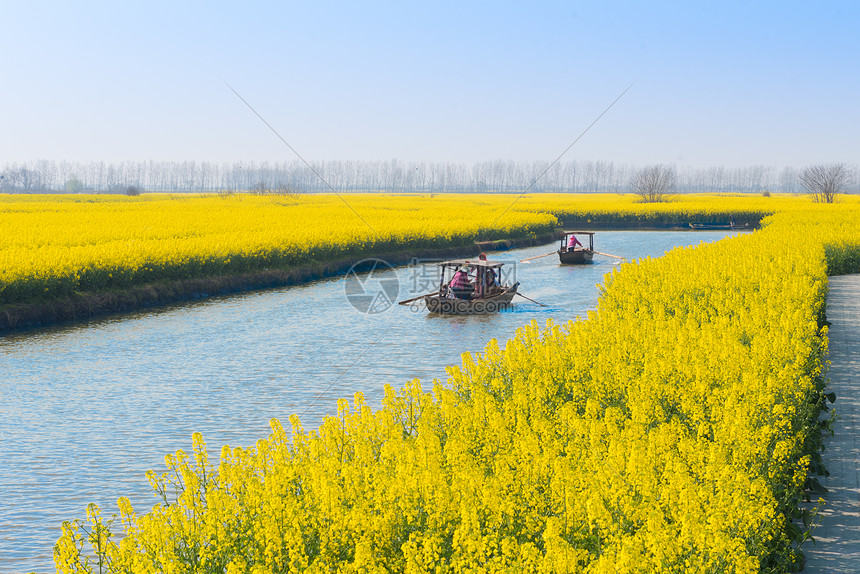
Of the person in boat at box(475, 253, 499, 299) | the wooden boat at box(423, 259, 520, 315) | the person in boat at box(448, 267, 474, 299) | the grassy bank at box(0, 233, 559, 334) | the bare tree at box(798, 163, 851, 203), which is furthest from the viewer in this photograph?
the bare tree at box(798, 163, 851, 203)

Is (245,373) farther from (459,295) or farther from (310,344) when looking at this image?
(459,295)

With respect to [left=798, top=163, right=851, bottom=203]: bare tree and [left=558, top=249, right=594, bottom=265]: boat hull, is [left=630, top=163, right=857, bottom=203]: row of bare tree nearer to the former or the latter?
[left=798, top=163, right=851, bottom=203]: bare tree

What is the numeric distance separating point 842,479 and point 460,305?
1918 centimetres

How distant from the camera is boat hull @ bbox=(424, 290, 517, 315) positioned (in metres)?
29.0

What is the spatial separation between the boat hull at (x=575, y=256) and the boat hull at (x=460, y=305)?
20.7 meters

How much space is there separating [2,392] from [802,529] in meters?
17.2

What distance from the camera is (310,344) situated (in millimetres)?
24109

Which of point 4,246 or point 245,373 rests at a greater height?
point 4,246

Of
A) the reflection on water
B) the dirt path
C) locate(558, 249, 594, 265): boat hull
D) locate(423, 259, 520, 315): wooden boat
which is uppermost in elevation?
locate(558, 249, 594, 265): boat hull

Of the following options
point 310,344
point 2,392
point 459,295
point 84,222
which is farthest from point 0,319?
point 84,222

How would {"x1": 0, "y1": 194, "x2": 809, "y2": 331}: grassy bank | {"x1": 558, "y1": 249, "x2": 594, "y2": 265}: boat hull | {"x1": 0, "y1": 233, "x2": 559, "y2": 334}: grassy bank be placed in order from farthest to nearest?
{"x1": 558, "y1": 249, "x2": 594, "y2": 265}: boat hull < {"x1": 0, "y1": 194, "x2": 809, "y2": 331}: grassy bank < {"x1": 0, "y1": 233, "x2": 559, "y2": 334}: grassy bank

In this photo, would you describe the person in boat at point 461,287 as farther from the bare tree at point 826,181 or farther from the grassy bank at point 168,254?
the bare tree at point 826,181

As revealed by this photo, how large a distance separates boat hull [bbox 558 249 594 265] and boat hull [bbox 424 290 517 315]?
2068 centimetres

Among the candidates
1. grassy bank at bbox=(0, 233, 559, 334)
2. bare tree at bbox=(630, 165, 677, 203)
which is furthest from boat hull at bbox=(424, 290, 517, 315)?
bare tree at bbox=(630, 165, 677, 203)
